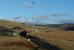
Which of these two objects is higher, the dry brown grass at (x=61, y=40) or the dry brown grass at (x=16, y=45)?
the dry brown grass at (x=16, y=45)

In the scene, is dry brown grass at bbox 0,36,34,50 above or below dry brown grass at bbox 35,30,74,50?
above

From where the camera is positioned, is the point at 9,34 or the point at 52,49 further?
the point at 9,34

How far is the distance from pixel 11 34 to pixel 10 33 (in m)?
0.87

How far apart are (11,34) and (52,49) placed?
141 ft

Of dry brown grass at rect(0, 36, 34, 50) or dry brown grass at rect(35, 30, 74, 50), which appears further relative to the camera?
dry brown grass at rect(35, 30, 74, 50)

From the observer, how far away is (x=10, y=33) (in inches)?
3145

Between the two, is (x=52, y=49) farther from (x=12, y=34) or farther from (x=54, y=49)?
(x=12, y=34)

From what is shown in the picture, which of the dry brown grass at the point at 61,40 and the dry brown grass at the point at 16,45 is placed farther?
the dry brown grass at the point at 61,40

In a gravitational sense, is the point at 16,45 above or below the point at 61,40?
above

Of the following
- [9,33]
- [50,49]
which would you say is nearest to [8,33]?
[9,33]

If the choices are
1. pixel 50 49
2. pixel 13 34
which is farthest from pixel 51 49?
pixel 13 34

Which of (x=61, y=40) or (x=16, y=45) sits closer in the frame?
(x=16, y=45)

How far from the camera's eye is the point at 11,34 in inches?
3115

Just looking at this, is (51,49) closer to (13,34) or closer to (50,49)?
(50,49)
